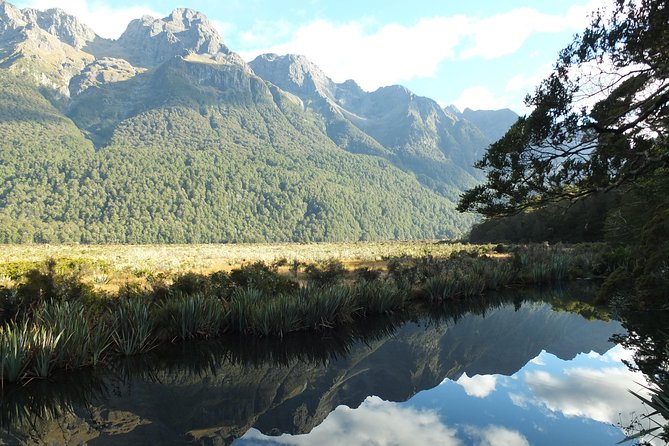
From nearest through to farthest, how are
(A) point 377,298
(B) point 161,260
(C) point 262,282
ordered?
(A) point 377,298 < (C) point 262,282 < (B) point 161,260

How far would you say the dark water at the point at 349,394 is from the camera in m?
5.25

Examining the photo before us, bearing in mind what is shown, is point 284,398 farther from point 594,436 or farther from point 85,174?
point 85,174

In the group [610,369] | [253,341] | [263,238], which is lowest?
[263,238]

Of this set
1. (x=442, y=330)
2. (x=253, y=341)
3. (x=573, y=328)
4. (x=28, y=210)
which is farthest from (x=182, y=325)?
(x=28, y=210)

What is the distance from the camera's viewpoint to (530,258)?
898 inches

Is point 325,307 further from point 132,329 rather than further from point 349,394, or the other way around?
point 132,329

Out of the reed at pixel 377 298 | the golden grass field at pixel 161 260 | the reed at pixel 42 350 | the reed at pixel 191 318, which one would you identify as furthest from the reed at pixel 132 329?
the golden grass field at pixel 161 260

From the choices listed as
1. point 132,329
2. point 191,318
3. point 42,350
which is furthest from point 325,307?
point 42,350

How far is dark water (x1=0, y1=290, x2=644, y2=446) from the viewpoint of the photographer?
5.25 metres

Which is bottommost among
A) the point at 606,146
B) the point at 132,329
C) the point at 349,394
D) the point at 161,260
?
the point at 161,260

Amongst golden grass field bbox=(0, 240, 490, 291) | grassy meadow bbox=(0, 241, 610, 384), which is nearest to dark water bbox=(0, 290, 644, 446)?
grassy meadow bbox=(0, 241, 610, 384)

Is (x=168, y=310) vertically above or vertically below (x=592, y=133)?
below

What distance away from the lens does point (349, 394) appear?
6.80m

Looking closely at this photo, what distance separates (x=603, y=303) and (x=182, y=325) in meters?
13.0
